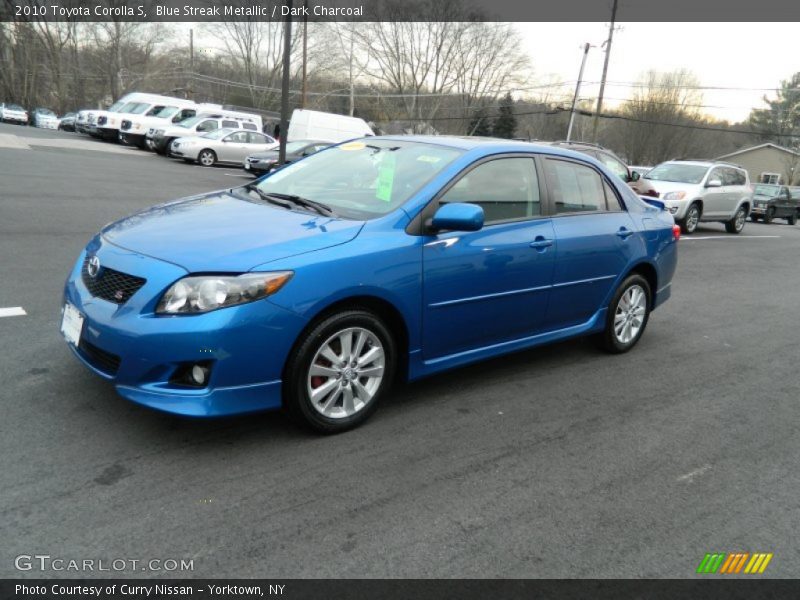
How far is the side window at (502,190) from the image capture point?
4.14 m

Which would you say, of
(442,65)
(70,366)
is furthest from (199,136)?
(442,65)

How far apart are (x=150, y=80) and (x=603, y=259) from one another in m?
68.6

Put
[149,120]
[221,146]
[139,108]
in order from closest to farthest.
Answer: [221,146]
[149,120]
[139,108]

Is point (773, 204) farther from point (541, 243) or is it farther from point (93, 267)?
point (93, 267)

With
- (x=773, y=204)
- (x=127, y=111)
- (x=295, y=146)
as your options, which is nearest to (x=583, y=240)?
(x=295, y=146)

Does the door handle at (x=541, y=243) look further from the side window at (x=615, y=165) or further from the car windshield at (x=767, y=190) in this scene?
the car windshield at (x=767, y=190)

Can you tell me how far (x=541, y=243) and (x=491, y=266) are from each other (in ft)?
1.79

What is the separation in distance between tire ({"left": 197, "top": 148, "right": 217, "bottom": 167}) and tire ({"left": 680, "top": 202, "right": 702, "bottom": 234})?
16.2 meters

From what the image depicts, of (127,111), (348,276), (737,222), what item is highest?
(127,111)

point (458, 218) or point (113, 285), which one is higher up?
point (458, 218)

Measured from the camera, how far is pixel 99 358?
3277mm

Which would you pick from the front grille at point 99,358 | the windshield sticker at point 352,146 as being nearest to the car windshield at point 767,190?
→ the windshield sticker at point 352,146

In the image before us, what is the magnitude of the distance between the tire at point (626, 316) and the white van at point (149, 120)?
24303 mm

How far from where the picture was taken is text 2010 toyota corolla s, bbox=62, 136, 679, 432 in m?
3.09
